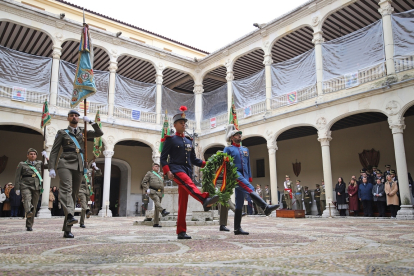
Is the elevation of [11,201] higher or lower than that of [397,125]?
lower

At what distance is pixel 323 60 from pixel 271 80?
284cm

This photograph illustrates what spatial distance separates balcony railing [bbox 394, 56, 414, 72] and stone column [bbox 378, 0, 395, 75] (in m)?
0.15

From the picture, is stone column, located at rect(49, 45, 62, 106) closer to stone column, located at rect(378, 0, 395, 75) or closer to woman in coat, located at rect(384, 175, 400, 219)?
stone column, located at rect(378, 0, 395, 75)

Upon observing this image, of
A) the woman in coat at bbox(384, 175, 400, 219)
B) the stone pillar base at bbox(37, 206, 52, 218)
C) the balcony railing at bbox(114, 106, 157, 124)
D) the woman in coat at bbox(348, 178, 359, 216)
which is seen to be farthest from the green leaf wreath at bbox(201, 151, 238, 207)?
the balcony railing at bbox(114, 106, 157, 124)

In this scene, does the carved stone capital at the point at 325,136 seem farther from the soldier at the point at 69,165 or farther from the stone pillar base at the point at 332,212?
the soldier at the point at 69,165

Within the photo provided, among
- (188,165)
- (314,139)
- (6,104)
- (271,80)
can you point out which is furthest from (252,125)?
(188,165)

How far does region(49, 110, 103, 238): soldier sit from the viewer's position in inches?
181

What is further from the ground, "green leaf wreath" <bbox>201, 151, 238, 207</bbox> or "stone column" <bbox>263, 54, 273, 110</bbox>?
"stone column" <bbox>263, 54, 273, 110</bbox>

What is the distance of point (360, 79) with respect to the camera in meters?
13.4

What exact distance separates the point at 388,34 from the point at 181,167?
1173cm

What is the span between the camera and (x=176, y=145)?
14.7 feet

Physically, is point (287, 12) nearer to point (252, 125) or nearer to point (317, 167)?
point (252, 125)

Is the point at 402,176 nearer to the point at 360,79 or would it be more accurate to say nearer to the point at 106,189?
the point at 360,79

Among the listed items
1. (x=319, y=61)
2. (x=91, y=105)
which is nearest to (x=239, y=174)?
(x=319, y=61)
